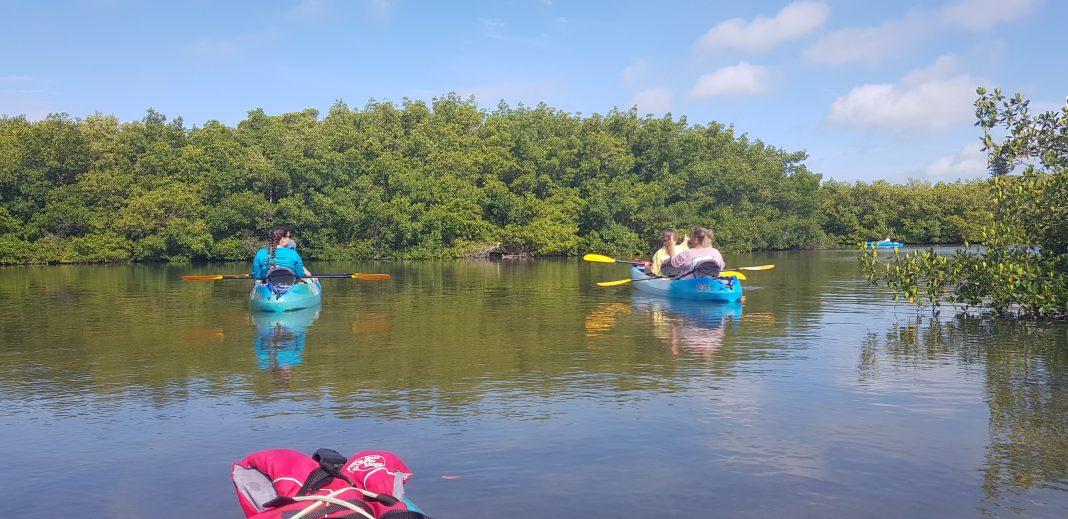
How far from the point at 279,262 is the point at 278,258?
3.9 inches

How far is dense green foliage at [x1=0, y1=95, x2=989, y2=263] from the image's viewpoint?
178 ft

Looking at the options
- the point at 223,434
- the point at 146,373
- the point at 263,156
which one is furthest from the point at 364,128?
the point at 223,434

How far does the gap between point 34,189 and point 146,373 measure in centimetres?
4913

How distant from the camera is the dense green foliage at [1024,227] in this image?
1578cm

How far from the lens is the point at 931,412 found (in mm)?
9289

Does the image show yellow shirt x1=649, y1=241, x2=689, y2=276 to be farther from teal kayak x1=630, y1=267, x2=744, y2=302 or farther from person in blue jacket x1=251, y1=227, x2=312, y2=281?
person in blue jacket x1=251, y1=227, x2=312, y2=281

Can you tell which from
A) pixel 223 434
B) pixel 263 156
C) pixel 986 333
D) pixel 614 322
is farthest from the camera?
pixel 263 156

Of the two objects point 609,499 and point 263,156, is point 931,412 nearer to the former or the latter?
point 609,499

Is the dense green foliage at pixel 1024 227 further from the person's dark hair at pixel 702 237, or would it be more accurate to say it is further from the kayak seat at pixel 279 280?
the kayak seat at pixel 279 280

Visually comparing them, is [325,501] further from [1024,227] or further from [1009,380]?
[1024,227]

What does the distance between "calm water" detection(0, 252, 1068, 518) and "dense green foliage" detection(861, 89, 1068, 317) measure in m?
0.72

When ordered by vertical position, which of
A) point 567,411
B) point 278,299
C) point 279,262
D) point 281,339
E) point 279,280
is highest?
point 279,262

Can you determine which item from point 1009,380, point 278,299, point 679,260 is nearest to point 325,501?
point 1009,380

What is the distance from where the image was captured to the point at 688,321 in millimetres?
18109
